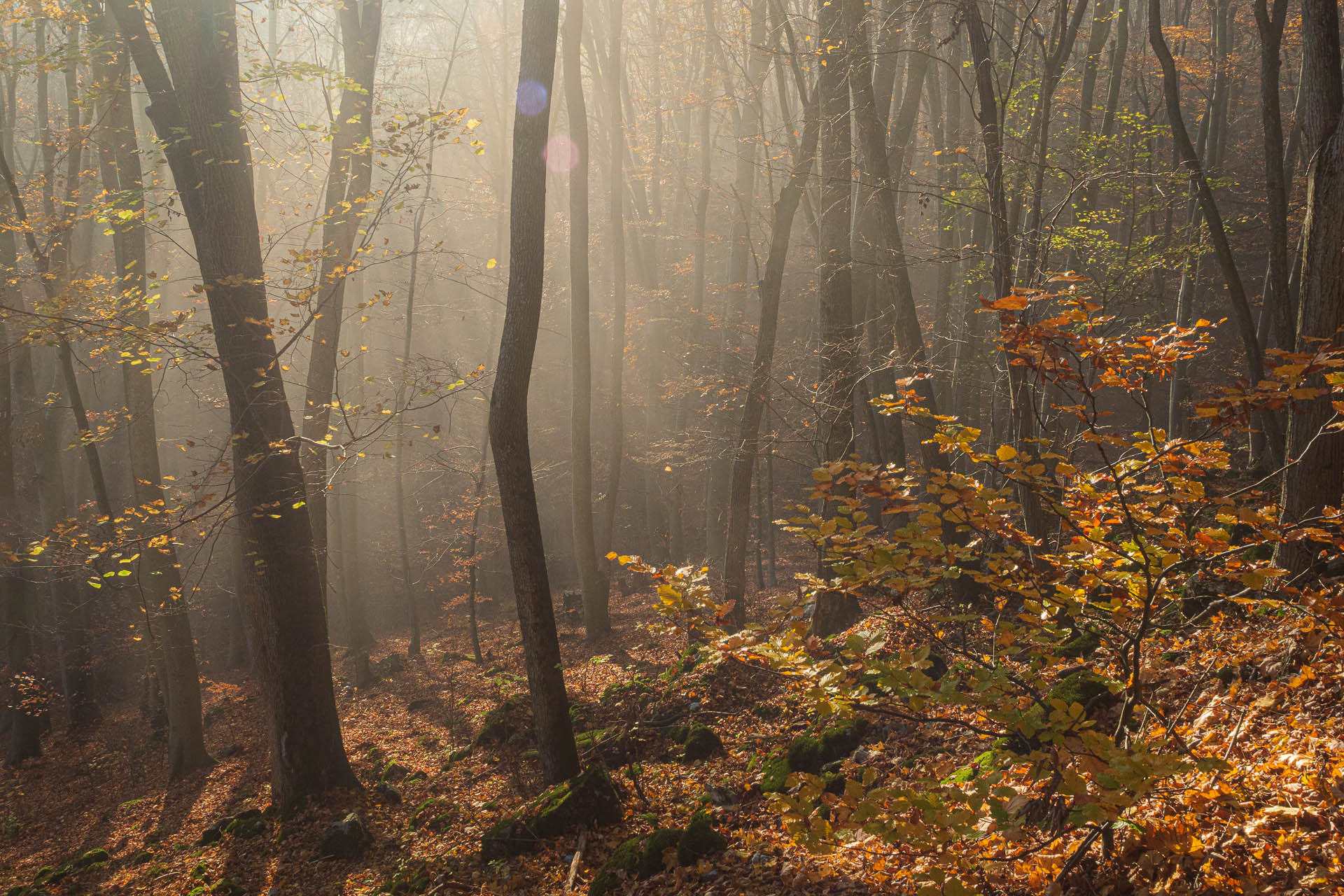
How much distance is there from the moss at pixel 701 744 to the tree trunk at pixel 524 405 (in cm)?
106

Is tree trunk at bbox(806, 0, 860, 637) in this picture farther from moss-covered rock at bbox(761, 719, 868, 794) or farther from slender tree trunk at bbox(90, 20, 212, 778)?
slender tree trunk at bbox(90, 20, 212, 778)

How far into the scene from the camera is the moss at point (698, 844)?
482 cm

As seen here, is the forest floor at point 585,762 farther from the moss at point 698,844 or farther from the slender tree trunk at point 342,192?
the slender tree trunk at point 342,192

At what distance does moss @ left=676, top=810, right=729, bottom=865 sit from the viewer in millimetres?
4816

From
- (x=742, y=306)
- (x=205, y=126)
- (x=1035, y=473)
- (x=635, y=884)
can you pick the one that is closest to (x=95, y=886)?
(x=635, y=884)

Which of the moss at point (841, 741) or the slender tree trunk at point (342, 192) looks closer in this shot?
the moss at point (841, 741)

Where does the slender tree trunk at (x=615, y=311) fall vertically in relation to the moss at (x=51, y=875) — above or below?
above

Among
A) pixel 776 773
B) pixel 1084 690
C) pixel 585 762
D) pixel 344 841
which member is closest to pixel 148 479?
pixel 344 841

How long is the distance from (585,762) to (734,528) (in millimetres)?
4477

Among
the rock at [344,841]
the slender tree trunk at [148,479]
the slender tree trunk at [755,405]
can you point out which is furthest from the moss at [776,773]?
the slender tree trunk at [148,479]

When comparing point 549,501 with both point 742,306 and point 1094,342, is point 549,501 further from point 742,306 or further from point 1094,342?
point 1094,342

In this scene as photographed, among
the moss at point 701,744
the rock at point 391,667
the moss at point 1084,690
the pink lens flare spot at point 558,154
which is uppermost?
the pink lens flare spot at point 558,154

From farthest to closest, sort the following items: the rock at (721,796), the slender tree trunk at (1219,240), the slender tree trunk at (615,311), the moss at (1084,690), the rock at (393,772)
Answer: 1. the slender tree trunk at (615,311)
2. the rock at (393,772)
3. the slender tree trunk at (1219,240)
4. the rock at (721,796)
5. the moss at (1084,690)

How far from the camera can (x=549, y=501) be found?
23156 mm
